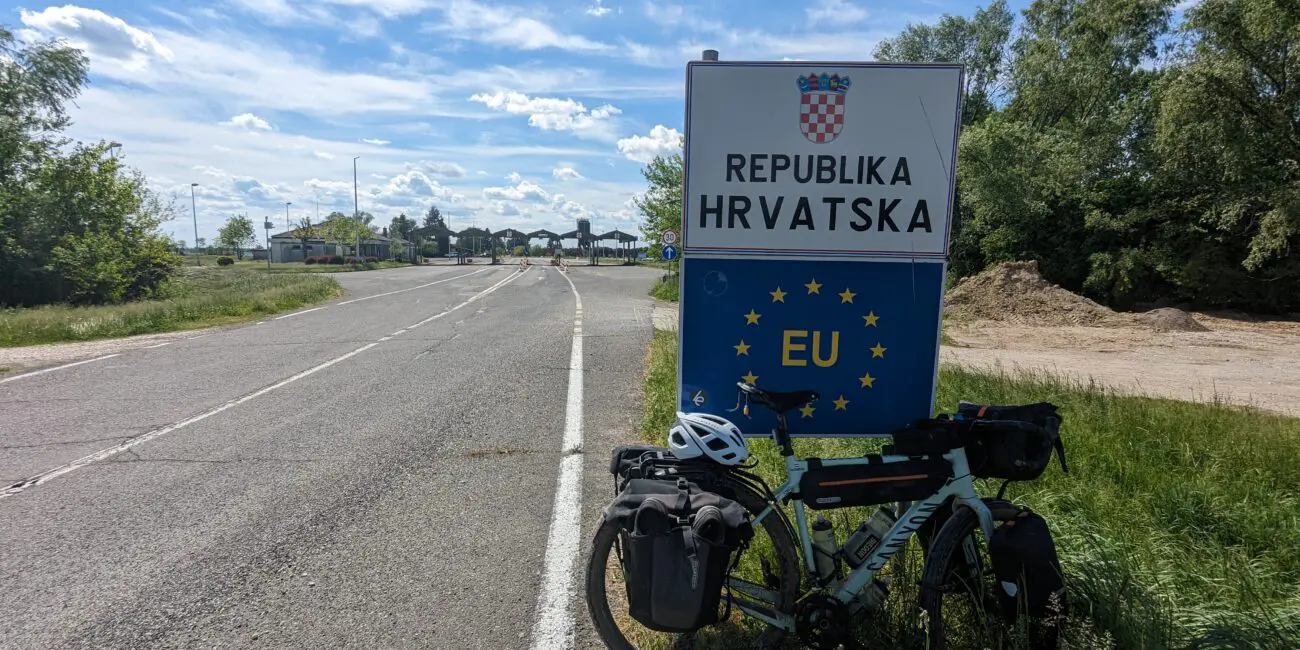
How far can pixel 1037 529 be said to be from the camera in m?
2.50

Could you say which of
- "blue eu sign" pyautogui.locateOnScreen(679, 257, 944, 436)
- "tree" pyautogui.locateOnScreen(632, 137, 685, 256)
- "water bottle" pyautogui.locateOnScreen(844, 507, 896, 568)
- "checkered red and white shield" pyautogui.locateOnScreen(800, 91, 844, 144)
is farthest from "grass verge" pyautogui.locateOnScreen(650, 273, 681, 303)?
"water bottle" pyautogui.locateOnScreen(844, 507, 896, 568)

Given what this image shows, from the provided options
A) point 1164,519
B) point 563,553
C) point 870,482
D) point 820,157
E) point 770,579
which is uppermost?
point 820,157

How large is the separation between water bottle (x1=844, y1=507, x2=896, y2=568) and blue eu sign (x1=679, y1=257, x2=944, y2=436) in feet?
1.85

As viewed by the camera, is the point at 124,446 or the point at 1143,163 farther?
the point at 1143,163

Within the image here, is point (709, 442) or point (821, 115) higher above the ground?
point (821, 115)

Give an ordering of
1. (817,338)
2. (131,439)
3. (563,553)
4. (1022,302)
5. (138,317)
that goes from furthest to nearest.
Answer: (1022,302), (138,317), (131,439), (563,553), (817,338)

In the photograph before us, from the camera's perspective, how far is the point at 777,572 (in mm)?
2744

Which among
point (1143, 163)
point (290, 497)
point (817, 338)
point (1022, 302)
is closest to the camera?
point (817, 338)

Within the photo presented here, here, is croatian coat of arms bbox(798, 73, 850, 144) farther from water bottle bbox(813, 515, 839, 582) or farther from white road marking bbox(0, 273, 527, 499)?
white road marking bbox(0, 273, 527, 499)

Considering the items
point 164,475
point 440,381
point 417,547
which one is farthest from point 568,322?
point 417,547

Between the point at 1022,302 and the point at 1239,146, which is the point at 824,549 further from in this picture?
the point at 1239,146

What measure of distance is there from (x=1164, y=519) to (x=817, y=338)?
8.39 feet

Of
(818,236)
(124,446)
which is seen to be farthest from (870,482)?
(124,446)

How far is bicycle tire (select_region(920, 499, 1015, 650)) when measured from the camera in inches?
101
